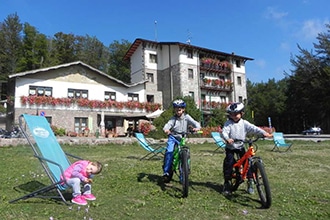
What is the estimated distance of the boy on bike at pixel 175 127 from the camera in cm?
537

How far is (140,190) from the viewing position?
5.16 metres

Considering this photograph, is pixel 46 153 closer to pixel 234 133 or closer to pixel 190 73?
pixel 234 133

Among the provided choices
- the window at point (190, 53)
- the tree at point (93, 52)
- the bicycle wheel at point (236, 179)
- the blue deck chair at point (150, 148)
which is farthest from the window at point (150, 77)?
the bicycle wheel at point (236, 179)

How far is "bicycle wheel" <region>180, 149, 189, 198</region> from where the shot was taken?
15.1 feet

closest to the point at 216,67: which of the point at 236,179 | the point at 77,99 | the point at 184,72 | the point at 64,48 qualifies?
the point at 184,72

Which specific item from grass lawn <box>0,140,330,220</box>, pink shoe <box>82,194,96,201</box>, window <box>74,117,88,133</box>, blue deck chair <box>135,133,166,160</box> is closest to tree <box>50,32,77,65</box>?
window <box>74,117,88,133</box>

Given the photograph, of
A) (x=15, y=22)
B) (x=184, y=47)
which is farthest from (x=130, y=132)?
(x=15, y=22)

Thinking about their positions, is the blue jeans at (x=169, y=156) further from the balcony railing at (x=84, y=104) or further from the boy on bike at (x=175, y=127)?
→ the balcony railing at (x=84, y=104)

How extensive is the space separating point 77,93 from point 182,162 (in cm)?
2534

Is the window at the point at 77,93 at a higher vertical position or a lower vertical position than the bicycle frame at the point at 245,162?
higher

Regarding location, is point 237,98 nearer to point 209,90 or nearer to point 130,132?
point 209,90

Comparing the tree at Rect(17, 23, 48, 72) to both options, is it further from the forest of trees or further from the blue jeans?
the blue jeans

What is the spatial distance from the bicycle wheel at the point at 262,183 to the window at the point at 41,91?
25.7m

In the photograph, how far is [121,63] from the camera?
2167 inches
